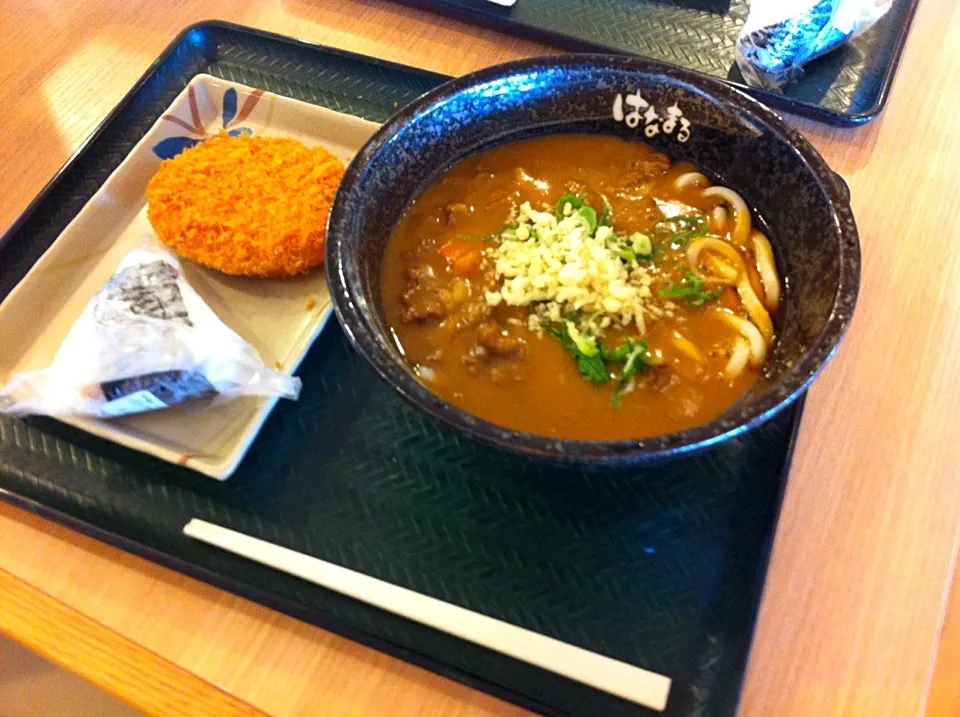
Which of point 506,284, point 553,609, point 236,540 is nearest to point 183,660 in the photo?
point 236,540

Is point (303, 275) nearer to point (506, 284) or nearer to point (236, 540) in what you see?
point (506, 284)

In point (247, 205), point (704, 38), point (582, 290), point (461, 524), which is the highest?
point (704, 38)

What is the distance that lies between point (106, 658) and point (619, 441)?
100 cm

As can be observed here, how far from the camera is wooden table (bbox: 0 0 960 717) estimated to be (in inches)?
48.9

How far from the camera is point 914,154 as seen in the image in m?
1.86

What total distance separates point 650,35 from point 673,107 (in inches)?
27.6

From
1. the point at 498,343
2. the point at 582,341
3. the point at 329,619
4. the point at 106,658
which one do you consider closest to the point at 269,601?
the point at 329,619

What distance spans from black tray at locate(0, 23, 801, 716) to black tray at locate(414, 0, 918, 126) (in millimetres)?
1003

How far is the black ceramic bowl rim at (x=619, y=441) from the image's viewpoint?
1043 mm

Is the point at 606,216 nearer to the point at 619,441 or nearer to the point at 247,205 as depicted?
the point at 619,441

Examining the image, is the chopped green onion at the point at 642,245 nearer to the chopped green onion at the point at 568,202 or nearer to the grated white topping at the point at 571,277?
the grated white topping at the point at 571,277

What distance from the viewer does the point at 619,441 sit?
3.47 feet

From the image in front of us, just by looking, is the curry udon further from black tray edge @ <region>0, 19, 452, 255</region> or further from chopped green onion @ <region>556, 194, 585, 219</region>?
black tray edge @ <region>0, 19, 452, 255</region>

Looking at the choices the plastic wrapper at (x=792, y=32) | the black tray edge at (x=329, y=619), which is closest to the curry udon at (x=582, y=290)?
the black tray edge at (x=329, y=619)
